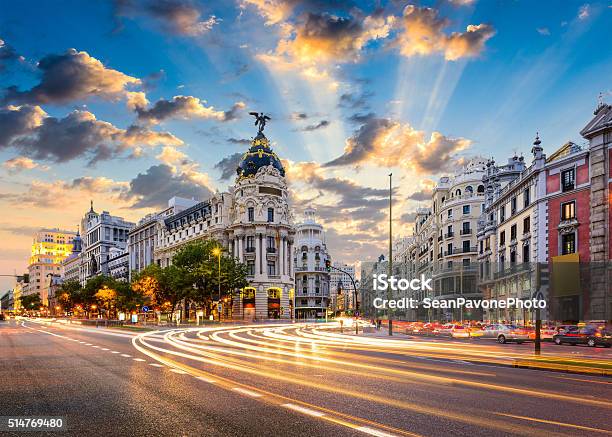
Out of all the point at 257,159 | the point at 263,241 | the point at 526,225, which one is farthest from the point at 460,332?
the point at 257,159

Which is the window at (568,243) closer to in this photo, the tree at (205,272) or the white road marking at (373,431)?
the white road marking at (373,431)

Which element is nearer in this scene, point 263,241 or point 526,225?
point 526,225

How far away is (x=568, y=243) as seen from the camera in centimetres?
5081

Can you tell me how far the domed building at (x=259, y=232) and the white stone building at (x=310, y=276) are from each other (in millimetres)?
38870

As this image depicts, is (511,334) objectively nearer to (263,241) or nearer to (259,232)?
(263,241)

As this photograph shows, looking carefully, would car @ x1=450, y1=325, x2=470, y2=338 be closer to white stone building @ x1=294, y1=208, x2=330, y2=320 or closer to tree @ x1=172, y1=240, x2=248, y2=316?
tree @ x1=172, y1=240, x2=248, y2=316

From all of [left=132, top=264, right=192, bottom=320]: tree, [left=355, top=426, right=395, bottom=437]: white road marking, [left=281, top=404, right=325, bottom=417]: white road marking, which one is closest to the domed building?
[left=132, top=264, right=192, bottom=320]: tree

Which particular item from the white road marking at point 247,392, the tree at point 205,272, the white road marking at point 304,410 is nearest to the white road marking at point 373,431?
the white road marking at point 304,410

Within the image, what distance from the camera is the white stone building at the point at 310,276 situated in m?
151

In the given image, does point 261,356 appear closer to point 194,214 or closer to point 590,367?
point 590,367

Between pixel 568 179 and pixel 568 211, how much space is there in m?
2.91

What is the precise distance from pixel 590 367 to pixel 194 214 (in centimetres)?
11197

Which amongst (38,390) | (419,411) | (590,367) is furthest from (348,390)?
(590,367)

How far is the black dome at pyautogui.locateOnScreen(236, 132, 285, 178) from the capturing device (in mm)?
113188
